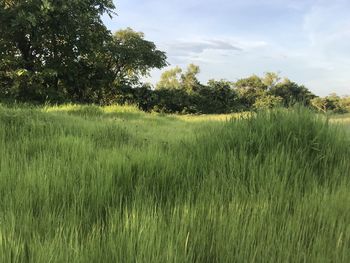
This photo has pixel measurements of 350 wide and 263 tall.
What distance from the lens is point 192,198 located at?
9.14ft

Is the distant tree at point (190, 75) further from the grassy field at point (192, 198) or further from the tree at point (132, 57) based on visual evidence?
the grassy field at point (192, 198)

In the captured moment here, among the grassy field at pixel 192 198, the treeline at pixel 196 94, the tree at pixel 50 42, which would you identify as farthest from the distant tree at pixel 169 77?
the grassy field at pixel 192 198

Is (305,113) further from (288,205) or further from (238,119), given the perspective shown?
(288,205)

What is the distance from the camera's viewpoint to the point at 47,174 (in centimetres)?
314

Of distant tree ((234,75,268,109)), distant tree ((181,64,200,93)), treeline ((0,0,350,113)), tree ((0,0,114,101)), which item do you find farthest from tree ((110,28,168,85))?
distant tree ((234,75,268,109))

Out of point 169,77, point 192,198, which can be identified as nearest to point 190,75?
point 169,77

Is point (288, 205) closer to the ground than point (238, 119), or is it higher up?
closer to the ground

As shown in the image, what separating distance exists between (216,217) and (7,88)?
59.2 feet

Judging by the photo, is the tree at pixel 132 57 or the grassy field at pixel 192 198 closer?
the grassy field at pixel 192 198

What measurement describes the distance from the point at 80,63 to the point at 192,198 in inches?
793

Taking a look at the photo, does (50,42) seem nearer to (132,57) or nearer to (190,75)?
(132,57)

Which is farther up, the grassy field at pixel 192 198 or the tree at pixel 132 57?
the tree at pixel 132 57

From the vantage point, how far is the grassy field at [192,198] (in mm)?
2020

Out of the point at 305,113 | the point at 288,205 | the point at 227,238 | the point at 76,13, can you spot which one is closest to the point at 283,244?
the point at 227,238
